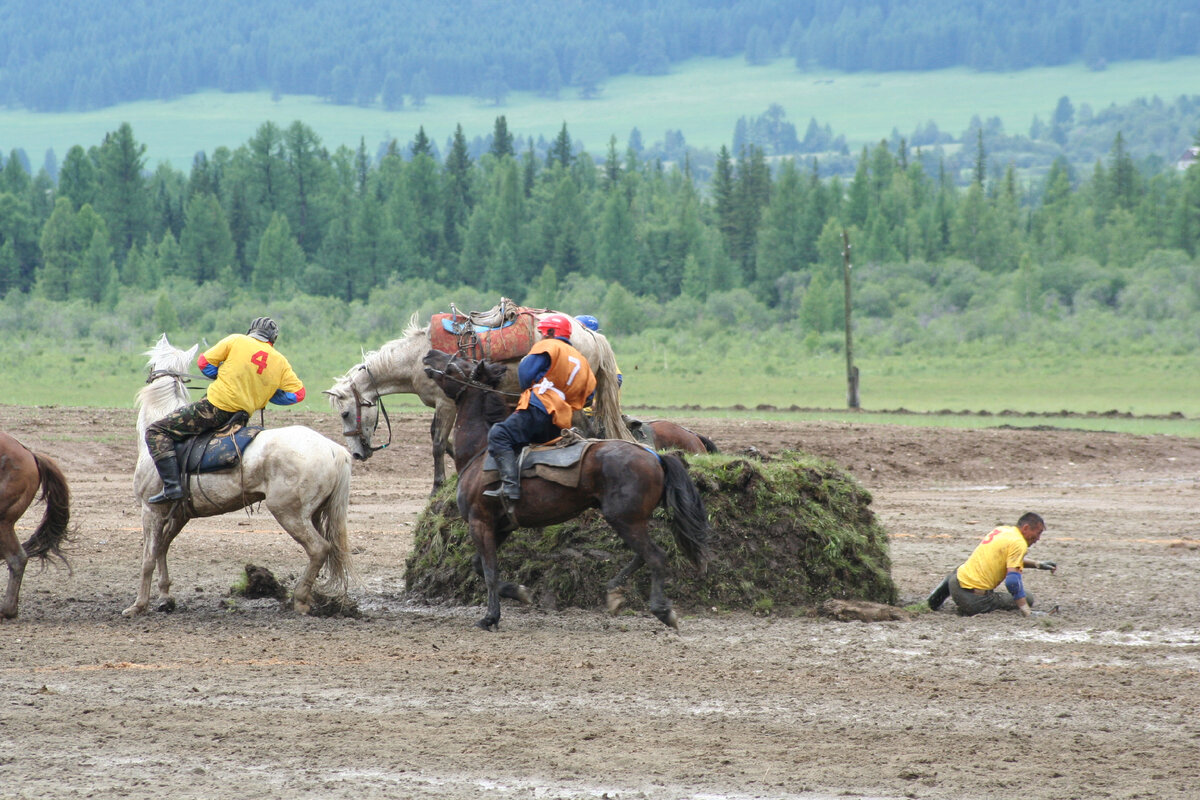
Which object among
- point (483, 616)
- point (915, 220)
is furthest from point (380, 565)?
point (915, 220)

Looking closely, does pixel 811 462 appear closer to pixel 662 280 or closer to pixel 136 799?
pixel 136 799

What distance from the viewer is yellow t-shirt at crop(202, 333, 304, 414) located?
10.4m

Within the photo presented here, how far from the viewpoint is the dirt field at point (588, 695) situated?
21.7 feet

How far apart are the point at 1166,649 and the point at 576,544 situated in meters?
4.59

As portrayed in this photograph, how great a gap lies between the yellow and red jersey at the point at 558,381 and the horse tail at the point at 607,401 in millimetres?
1054

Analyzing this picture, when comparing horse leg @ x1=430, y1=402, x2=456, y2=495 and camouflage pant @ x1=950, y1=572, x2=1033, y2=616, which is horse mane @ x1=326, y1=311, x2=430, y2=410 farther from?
camouflage pant @ x1=950, y1=572, x2=1033, y2=616

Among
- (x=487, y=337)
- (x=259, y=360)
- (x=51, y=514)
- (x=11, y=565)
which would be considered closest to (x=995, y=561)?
(x=487, y=337)

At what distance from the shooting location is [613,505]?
32.0 ft

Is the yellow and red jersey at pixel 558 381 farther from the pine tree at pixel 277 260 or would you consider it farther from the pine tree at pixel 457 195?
the pine tree at pixel 457 195

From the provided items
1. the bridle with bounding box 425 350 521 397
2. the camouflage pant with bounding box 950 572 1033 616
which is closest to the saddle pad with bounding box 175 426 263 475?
the bridle with bounding box 425 350 521 397

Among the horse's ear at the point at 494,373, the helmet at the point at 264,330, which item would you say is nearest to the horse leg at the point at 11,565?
the helmet at the point at 264,330

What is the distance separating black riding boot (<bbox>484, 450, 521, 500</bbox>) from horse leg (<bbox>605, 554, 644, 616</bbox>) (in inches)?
43.8

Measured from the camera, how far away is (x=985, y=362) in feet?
149

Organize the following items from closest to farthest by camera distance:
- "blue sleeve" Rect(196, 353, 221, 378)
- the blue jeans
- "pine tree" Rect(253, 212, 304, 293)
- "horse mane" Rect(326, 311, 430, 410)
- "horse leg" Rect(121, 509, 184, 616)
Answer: the blue jeans → "blue sleeve" Rect(196, 353, 221, 378) → "horse leg" Rect(121, 509, 184, 616) → "horse mane" Rect(326, 311, 430, 410) → "pine tree" Rect(253, 212, 304, 293)
